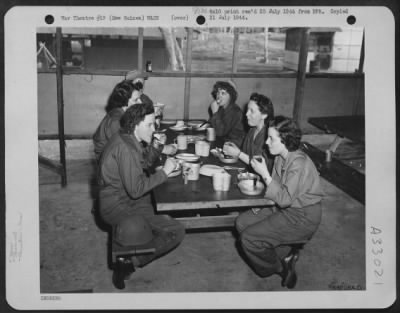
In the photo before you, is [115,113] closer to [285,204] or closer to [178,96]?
[285,204]

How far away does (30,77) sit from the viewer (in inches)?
93.1

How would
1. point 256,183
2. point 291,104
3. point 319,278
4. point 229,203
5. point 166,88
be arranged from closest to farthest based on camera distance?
point 229,203 → point 256,183 → point 319,278 → point 166,88 → point 291,104

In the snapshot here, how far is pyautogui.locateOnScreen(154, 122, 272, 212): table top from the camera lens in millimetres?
2277

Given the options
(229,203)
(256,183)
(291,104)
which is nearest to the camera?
(229,203)

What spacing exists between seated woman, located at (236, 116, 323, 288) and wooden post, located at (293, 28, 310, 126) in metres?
3.27

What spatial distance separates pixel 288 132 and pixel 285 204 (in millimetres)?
456

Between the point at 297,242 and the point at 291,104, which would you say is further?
the point at 291,104

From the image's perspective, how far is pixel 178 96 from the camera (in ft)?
19.0

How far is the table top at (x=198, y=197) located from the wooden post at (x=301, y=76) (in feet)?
11.5

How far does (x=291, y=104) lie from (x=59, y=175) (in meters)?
3.54

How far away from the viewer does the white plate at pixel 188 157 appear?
9.57ft

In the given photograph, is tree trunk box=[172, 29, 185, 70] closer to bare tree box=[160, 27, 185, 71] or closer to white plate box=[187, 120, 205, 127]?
bare tree box=[160, 27, 185, 71]

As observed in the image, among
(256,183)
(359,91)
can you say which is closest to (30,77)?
(256,183)

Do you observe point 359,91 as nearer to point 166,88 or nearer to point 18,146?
point 166,88
